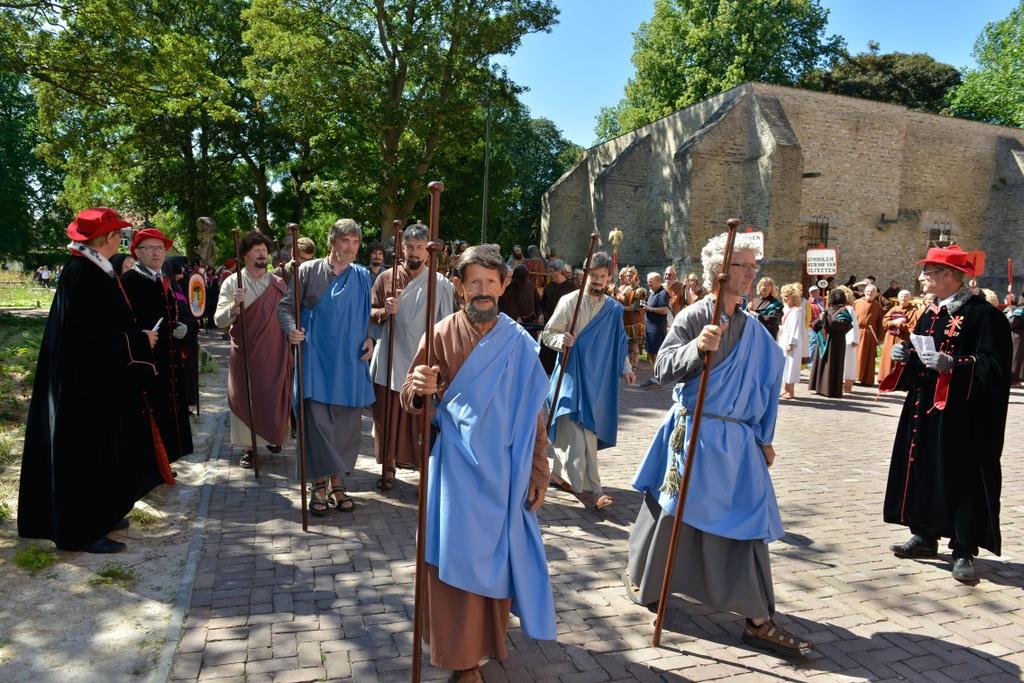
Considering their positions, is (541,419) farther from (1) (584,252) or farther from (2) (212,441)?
(1) (584,252)

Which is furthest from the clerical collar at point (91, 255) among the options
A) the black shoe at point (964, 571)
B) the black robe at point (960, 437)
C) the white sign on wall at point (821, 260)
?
the white sign on wall at point (821, 260)

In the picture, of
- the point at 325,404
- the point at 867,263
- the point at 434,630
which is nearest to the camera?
the point at 434,630

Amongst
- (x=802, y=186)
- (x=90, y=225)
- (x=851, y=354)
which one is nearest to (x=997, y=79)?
(x=802, y=186)

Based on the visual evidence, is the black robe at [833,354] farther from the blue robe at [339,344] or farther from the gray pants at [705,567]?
the gray pants at [705,567]

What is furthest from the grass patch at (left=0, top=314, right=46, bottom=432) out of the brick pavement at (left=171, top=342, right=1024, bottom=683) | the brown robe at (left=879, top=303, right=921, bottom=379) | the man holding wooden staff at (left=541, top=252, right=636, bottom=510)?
the brown robe at (left=879, top=303, right=921, bottom=379)

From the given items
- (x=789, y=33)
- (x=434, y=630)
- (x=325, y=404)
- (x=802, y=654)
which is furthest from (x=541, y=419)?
(x=789, y=33)

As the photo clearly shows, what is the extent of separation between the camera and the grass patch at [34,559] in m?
4.30

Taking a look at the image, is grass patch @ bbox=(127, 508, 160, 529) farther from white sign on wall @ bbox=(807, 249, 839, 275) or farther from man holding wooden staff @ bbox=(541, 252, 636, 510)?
white sign on wall @ bbox=(807, 249, 839, 275)

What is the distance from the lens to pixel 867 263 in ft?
102

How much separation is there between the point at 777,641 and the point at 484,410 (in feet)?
6.22

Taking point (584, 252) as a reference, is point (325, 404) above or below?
below

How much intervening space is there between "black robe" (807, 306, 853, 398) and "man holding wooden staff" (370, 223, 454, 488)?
922 centimetres

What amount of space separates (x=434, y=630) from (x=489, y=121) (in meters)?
23.0

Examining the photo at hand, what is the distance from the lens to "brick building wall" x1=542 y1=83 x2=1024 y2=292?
2686 centimetres
